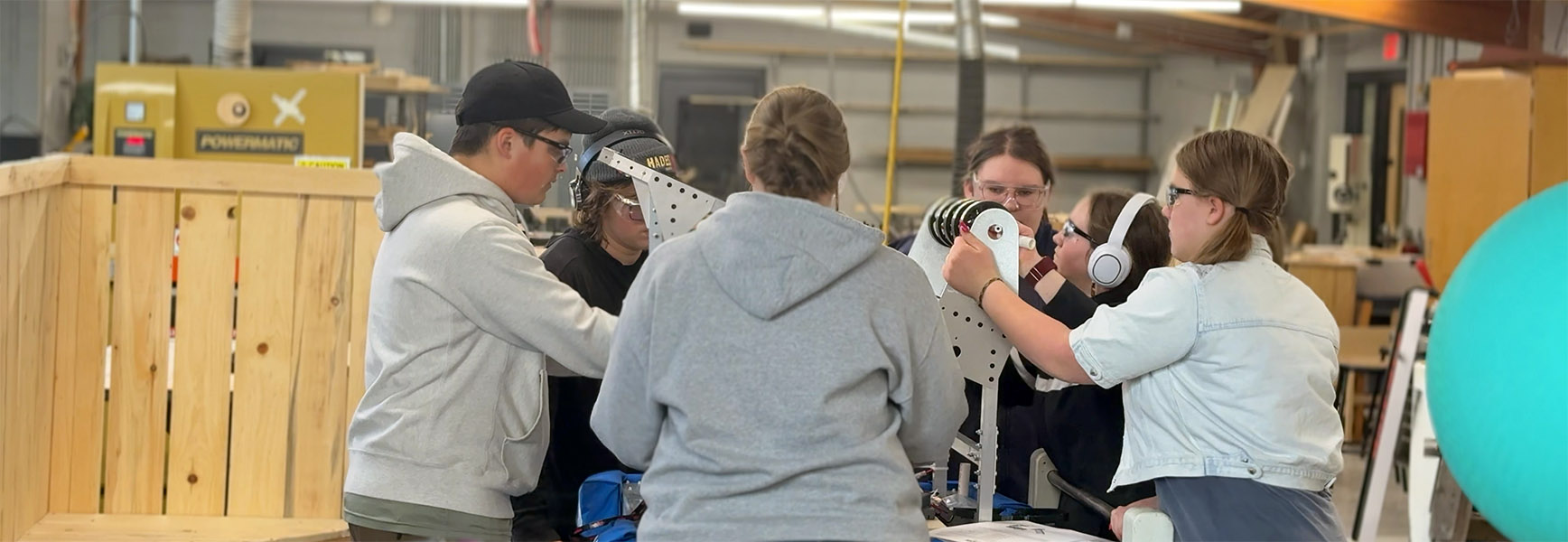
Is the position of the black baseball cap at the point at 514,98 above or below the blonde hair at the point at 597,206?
above

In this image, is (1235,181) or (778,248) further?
(1235,181)

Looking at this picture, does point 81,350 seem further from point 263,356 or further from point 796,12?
point 796,12

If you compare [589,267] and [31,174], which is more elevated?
[31,174]

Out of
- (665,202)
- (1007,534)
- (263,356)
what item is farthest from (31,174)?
(1007,534)

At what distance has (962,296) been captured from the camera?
243 cm

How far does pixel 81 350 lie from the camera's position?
3.44 meters

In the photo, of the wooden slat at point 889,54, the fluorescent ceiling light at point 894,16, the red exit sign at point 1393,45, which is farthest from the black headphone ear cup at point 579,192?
the wooden slat at point 889,54

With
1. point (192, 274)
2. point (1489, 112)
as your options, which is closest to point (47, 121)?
point (192, 274)

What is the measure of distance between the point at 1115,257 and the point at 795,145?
2.82ft

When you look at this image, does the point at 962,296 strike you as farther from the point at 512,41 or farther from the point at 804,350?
the point at 512,41

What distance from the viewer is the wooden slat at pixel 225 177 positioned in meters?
3.38

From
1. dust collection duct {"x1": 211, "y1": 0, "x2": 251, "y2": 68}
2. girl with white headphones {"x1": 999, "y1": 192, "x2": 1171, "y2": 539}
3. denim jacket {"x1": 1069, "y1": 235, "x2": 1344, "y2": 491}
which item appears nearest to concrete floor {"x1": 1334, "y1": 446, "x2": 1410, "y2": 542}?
girl with white headphones {"x1": 999, "y1": 192, "x2": 1171, "y2": 539}

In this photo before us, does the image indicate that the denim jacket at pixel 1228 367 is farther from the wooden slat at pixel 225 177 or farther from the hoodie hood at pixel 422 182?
the wooden slat at pixel 225 177

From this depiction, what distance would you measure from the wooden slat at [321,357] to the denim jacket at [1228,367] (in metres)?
1.93
